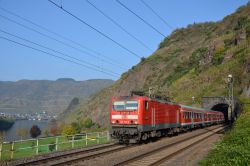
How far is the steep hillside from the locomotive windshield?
34.5 metres

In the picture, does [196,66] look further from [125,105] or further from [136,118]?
[136,118]

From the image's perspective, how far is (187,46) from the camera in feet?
470

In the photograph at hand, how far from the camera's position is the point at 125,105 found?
25125mm

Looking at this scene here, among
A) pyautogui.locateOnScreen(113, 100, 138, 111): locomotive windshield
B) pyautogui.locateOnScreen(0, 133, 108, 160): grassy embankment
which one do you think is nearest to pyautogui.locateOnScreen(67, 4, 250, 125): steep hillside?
pyautogui.locateOnScreen(0, 133, 108, 160): grassy embankment

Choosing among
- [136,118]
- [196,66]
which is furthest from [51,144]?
[196,66]

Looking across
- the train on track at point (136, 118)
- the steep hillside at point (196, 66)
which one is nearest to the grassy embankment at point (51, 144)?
the train on track at point (136, 118)

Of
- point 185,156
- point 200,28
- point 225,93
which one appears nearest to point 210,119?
point 225,93

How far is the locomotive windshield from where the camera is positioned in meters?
24.7

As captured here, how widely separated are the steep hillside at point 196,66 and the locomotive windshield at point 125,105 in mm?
34501

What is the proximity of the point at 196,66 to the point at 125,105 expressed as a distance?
259 feet

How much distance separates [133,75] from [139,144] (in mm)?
105841

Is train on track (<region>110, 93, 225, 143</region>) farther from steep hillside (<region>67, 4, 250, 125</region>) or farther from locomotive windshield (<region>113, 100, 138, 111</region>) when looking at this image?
steep hillside (<region>67, 4, 250, 125</region>)

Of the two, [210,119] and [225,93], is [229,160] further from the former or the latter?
[225,93]

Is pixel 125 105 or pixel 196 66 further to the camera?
pixel 196 66
